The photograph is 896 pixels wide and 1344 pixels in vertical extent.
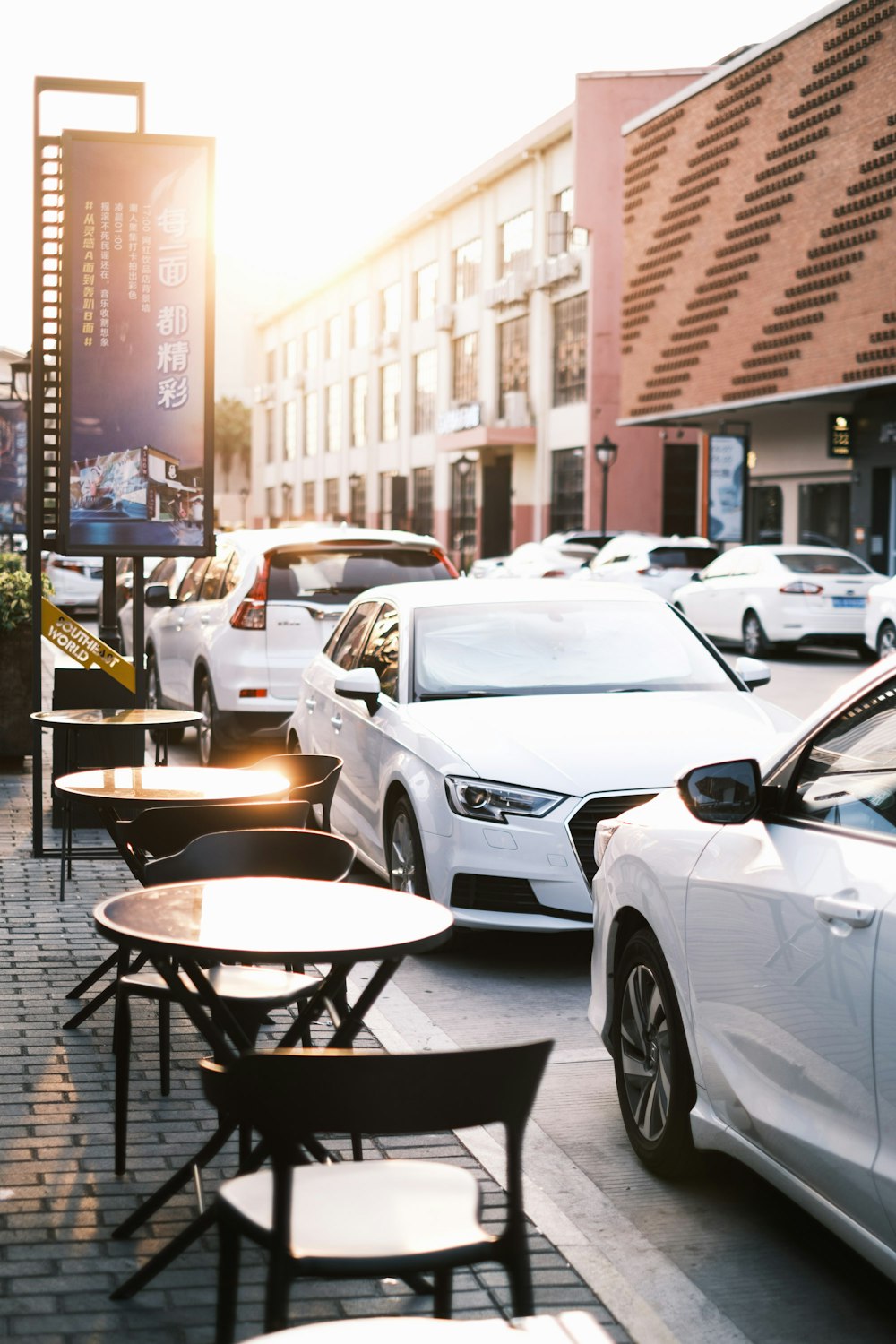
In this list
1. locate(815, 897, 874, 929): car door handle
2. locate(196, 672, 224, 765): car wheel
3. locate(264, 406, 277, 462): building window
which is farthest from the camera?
locate(264, 406, 277, 462): building window

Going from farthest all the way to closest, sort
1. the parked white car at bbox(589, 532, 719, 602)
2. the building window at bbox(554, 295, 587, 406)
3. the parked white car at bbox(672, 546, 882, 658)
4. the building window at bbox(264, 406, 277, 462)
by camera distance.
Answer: the building window at bbox(264, 406, 277, 462)
the building window at bbox(554, 295, 587, 406)
the parked white car at bbox(589, 532, 719, 602)
the parked white car at bbox(672, 546, 882, 658)

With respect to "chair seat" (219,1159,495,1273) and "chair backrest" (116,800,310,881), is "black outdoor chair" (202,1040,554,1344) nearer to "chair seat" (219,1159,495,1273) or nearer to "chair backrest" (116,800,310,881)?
"chair seat" (219,1159,495,1273)

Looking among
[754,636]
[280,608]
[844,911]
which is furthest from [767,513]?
[844,911]

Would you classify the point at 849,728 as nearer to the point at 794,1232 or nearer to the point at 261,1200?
the point at 794,1232

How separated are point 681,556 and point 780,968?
86.5ft

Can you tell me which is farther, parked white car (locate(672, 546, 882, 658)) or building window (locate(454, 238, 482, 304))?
building window (locate(454, 238, 482, 304))

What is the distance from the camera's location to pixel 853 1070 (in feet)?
11.6

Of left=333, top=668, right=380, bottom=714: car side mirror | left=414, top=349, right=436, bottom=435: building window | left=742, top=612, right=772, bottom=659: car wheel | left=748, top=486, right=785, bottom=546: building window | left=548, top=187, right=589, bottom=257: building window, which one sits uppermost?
left=548, top=187, right=589, bottom=257: building window

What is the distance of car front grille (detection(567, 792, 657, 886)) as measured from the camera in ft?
22.5

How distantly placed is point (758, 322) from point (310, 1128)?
107 feet

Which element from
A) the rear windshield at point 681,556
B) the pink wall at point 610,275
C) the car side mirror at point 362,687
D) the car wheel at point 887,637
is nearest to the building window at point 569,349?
the pink wall at point 610,275

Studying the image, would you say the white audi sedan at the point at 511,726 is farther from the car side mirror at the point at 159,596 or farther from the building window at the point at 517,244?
the building window at the point at 517,244

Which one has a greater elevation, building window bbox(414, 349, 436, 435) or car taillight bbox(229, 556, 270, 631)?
building window bbox(414, 349, 436, 435)

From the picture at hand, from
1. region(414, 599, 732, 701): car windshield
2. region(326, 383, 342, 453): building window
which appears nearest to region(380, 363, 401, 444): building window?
region(326, 383, 342, 453): building window
